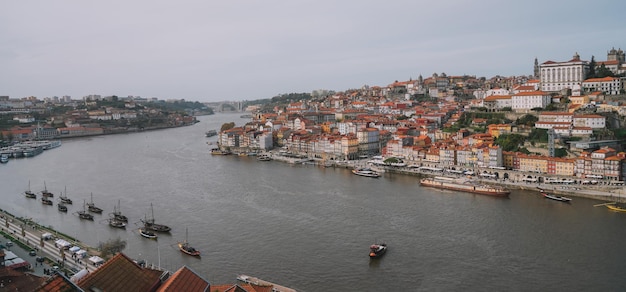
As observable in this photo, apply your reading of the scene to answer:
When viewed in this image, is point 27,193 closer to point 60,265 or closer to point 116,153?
point 60,265

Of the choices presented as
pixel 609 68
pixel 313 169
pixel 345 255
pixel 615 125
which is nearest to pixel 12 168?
pixel 313 169

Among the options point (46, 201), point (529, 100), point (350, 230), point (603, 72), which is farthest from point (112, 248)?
point (603, 72)

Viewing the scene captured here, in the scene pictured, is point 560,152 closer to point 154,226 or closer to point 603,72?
point 603,72

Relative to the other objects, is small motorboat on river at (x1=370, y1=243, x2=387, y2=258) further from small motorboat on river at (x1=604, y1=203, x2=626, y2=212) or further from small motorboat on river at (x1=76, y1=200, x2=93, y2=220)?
small motorboat on river at (x1=76, y1=200, x2=93, y2=220)

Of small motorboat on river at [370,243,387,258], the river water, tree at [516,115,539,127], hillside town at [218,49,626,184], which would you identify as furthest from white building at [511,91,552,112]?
small motorboat on river at [370,243,387,258]

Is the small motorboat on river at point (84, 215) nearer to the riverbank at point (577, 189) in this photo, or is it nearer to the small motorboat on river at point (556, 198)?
the riverbank at point (577, 189)

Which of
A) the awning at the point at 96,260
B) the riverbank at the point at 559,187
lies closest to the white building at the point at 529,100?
the riverbank at the point at 559,187
